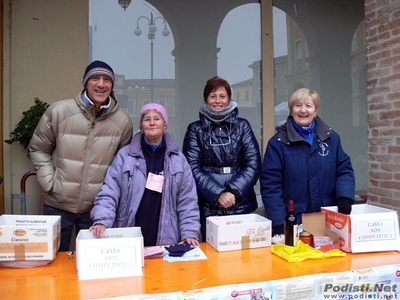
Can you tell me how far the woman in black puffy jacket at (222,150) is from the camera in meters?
2.78

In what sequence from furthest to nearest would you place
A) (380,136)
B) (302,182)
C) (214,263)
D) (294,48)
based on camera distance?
(294,48)
(380,136)
(302,182)
(214,263)

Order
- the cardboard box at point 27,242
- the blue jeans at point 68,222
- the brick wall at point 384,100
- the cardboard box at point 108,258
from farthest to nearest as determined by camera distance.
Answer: the brick wall at point 384,100 → the blue jeans at point 68,222 → the cardboard box at point 27,242 → the cardboard box at point 108,258

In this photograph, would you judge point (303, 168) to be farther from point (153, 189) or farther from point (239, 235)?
point (153, 189)

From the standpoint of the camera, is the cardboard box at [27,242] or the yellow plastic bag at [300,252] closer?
the cardboard box at [27,242]

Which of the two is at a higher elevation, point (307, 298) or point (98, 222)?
point (98, 222)

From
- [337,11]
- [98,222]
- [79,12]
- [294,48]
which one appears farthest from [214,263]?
[337,11]

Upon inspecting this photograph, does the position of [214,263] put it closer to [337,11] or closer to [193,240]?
[193,240]

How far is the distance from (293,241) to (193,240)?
57cm

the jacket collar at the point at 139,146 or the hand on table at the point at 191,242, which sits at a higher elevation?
the jacket collar at the point at 139,146

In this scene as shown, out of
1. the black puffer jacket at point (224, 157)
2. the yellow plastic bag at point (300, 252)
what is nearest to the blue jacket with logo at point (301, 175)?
the black puffer jacket at point (224, 157)

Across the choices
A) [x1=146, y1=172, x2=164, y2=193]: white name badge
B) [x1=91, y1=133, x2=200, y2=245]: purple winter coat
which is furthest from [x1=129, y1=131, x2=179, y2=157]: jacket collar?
[x1=146, y1=172, x2=164, y2=193]: white name badge

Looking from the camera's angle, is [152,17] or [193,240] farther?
[152,17]

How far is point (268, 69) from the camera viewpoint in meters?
4.77

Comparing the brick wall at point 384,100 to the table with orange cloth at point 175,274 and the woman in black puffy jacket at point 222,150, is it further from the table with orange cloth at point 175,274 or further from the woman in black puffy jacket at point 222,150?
the table with orange cloth at point 175,274
